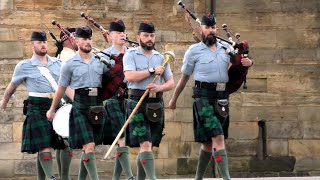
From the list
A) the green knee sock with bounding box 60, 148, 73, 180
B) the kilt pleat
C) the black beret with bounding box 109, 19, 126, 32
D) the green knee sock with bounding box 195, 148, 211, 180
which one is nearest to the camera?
the green knee sock with bounding box 195, 148, 211, 180

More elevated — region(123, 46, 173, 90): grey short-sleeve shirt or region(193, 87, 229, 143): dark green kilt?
region(123, 46, 173, 90): grey short-sleeve shirt

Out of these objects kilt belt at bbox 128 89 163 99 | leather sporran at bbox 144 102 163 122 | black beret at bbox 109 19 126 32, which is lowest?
leather sporran at bbox 144 102 163 122

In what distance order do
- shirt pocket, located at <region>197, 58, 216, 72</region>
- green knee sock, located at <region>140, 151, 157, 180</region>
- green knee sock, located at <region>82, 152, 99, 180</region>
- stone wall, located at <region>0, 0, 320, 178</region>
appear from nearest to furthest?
green knee sock, located at <region>140, 151, 157, 180</region>
green knee sock, located at <region>82, 152, 99, 180</region>
shirt pocket, located at <region>197, 58, 216, 72</region>
stone wall, located at <region>0, 0, 320, 178</region>

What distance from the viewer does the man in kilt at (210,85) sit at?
39.2 feet

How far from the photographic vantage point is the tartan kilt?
11781 millimetres

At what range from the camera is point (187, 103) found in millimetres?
16953

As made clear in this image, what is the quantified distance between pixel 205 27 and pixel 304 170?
5.48 metres

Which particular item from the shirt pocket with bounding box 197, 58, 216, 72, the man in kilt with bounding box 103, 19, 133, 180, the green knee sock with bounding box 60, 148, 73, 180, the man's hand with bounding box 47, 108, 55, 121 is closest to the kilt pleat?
the green knee sock with bounding box 60, 148, 73, 180

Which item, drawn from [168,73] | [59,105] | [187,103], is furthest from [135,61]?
[187,103]

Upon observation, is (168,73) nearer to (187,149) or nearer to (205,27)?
(205,27)

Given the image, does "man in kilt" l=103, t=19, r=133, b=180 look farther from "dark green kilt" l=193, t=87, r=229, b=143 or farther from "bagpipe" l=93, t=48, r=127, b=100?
"dark green kilt" l=193, t=87, r=229, b=143

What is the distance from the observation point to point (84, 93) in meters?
11.8

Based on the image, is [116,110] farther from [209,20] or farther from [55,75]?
→ [209,20]

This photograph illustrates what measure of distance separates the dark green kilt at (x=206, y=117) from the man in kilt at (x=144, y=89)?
0.40m
